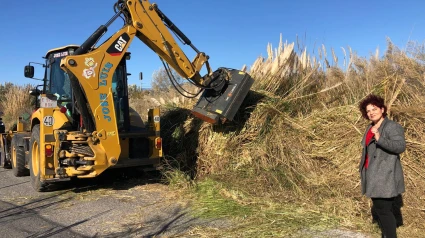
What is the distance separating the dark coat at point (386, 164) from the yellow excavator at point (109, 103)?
10.9 ft

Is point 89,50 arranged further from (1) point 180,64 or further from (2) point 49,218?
(2) point 49,218

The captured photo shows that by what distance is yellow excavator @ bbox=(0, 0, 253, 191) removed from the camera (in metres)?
6.39

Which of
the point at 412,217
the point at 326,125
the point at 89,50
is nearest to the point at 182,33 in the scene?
the point at 89,50

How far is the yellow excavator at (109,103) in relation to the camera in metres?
6.39

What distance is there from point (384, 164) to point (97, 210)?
419 centimetres

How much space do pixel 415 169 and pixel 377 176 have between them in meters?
1.97

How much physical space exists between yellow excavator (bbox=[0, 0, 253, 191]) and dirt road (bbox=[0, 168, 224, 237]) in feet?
1.44

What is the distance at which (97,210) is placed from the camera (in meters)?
6.06

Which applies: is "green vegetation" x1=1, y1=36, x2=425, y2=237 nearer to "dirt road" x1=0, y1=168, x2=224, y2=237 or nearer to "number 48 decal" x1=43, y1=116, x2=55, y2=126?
"dirt road" x1=0, y1=168, x2=224, y2=237

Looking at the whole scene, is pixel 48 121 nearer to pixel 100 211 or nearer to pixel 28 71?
pixel 100 211

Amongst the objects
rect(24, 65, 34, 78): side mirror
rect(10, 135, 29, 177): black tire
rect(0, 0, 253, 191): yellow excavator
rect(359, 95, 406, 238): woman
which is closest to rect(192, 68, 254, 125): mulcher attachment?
rect(0, 0, 253, 191): yellow excavator

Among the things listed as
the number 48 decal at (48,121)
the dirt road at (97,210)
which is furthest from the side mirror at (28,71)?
the dirt road at (97,210)

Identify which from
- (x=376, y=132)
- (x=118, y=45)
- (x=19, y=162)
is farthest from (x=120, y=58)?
(x=376, y=132)

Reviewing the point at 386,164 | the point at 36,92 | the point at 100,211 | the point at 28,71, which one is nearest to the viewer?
the point at 386,164
